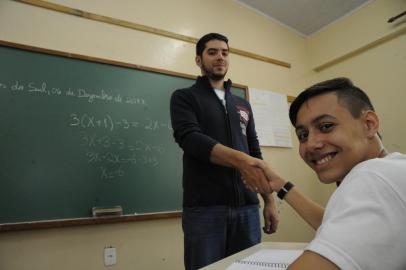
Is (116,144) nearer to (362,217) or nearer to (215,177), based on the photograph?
(215,177)

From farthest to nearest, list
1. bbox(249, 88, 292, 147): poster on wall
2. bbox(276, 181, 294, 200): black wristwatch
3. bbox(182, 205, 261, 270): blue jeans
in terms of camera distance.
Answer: bbox(249, 88, 292, 147): poster on wall
bbox(182, 205, 261, 270): blue jeans
bbox(276, 181, 294, 200): black wristwatch

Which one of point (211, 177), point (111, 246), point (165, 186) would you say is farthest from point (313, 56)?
point (111, 246)

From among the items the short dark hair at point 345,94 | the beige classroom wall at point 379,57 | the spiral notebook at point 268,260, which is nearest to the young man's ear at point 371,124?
the short dark hair at point 345,94

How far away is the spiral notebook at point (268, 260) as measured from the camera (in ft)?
2.31

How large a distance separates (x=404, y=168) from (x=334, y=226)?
16 centimetres

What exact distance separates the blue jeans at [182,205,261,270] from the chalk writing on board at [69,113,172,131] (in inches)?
37.0

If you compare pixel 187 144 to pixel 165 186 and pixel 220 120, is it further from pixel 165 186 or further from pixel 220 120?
pixel 165 186

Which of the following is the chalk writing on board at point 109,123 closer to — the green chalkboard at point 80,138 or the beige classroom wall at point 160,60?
the green chalkboard at point 80,138

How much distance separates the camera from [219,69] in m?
1.56

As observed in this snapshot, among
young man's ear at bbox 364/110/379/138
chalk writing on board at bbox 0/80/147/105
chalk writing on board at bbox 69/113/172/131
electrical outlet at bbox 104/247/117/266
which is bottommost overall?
electrical outlet at bbox 104/247/117/266

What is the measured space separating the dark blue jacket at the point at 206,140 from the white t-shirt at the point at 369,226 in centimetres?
78

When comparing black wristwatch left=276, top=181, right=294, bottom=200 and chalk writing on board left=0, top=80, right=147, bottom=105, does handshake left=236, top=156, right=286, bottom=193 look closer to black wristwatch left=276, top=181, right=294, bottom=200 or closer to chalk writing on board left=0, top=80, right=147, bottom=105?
black wristwatch left=276, top=181, right=294, bottom=200

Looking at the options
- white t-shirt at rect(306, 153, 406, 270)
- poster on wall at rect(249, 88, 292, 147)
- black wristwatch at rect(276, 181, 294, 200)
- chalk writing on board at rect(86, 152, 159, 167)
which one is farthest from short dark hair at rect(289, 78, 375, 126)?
poster on wall at rect(249, 88, 292, 147)

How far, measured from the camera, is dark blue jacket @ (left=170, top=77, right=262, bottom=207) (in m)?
1.23
